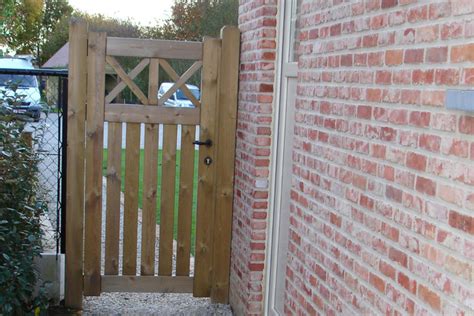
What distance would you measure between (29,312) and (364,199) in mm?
3160

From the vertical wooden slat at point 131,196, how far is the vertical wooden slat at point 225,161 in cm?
65

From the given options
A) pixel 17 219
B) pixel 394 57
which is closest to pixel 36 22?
pixel 17 219

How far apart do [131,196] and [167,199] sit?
29 centimetres

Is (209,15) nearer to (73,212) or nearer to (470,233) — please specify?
(73,212)

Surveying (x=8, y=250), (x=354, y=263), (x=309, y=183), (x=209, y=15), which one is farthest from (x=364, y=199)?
(x=209, y=15)

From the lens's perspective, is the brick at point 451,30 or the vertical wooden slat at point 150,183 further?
the vertical wooden slat at point 150,183

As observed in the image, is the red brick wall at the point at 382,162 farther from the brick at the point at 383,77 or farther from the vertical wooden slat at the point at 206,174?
the vertical wooden slat at the point at 206,174

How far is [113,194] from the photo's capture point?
543 cm

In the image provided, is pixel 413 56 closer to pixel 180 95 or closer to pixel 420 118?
pixel 420 118

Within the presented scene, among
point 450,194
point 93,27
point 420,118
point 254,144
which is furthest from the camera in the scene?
point 93,27

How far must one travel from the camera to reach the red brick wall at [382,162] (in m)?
2.15

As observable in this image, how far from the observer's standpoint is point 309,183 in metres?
3.66

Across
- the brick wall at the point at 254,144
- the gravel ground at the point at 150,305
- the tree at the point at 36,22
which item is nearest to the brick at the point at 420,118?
the brick wall at the point at 254,144

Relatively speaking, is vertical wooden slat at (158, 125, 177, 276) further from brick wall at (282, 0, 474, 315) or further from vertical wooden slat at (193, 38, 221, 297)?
brick wall at (282, 0, 474, 315)
